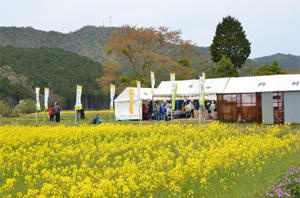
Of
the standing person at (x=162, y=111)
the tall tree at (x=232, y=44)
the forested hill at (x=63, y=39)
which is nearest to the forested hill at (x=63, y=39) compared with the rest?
the forested hill at (x=63, y=39)

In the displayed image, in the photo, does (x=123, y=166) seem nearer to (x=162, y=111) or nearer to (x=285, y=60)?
(x=162, y=111)

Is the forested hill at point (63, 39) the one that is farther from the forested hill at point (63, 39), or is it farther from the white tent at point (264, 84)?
the white tent at point (264, 84)

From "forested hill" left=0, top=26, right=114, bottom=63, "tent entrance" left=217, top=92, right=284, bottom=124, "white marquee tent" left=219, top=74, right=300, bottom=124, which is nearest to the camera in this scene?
"white marquee tent" left=219, top=74, right=300, bottom=124

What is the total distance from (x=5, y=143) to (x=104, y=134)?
4116mm

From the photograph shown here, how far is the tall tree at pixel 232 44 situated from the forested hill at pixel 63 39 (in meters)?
87.4

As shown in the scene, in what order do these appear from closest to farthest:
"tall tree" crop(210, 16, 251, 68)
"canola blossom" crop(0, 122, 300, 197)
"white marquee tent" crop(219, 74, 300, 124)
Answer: "canola blossom" crop(0, 122, 300, 197)
"white marquee tent" crop(219, 74, 300, 124)
"tall tree" crop(210, 16, 251, 68)

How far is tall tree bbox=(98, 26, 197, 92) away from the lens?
3678 centimetres

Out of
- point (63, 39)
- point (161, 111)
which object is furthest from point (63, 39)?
point (161, 111)

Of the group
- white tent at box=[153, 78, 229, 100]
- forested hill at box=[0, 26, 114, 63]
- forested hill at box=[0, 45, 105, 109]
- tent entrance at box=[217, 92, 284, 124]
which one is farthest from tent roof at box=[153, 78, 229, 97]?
forested hill at box=[0, 26, 114, 63]

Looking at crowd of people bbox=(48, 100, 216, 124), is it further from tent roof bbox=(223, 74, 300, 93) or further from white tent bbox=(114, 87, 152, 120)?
tent roof bbox=(223, 74, 300, 93)

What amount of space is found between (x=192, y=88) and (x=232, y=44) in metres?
25.7

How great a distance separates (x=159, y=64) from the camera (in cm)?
3703

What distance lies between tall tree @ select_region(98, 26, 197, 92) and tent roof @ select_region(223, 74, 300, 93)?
14421 millimetres

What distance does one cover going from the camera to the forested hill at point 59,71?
75812 millimetres
